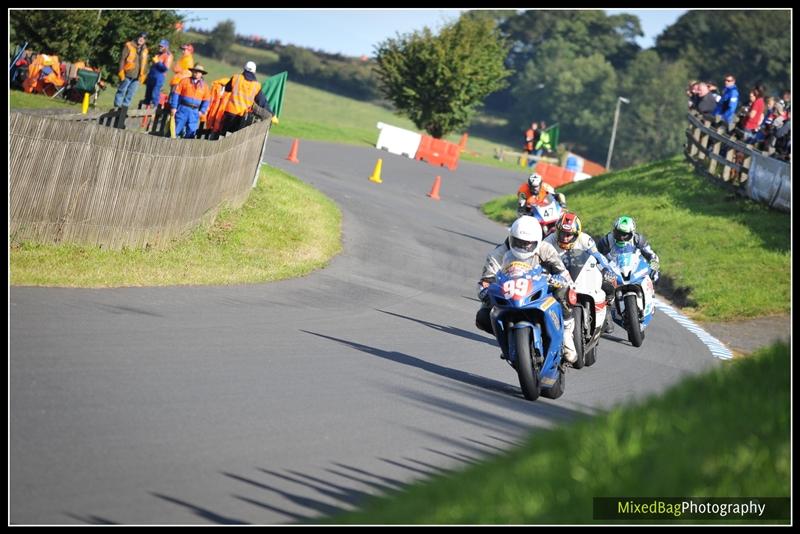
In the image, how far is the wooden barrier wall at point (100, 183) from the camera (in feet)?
47.5

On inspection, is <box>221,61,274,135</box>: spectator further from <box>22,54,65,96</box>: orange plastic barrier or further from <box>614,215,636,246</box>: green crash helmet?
<box>22,54,65,96</box>: orange plastic barrier

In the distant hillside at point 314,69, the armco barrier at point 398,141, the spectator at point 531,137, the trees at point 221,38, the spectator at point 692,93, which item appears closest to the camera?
the spectator at point 692,93

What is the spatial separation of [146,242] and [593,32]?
12447 centimetres

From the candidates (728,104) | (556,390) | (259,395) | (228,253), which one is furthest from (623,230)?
(728,104)

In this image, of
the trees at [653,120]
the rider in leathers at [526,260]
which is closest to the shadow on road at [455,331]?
the rider in leathers at [526,260]

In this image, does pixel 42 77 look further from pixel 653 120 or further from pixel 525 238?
pixel 653 120

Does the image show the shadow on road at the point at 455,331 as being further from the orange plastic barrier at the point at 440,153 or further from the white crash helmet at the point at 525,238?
the orange plastic barrier at the point at 440,153

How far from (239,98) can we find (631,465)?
19.4 m

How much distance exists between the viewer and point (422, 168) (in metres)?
46.3

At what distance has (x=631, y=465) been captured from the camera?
5.03 metres

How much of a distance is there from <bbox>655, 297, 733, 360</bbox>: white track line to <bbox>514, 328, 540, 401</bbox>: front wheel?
6.22 meters

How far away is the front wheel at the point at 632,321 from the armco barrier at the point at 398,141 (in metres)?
35.4

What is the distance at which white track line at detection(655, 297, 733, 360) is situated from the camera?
17.0 metres

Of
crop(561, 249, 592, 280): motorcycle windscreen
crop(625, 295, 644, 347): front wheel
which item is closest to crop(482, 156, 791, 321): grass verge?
crop(625, 295, 644, 347): front wheel
